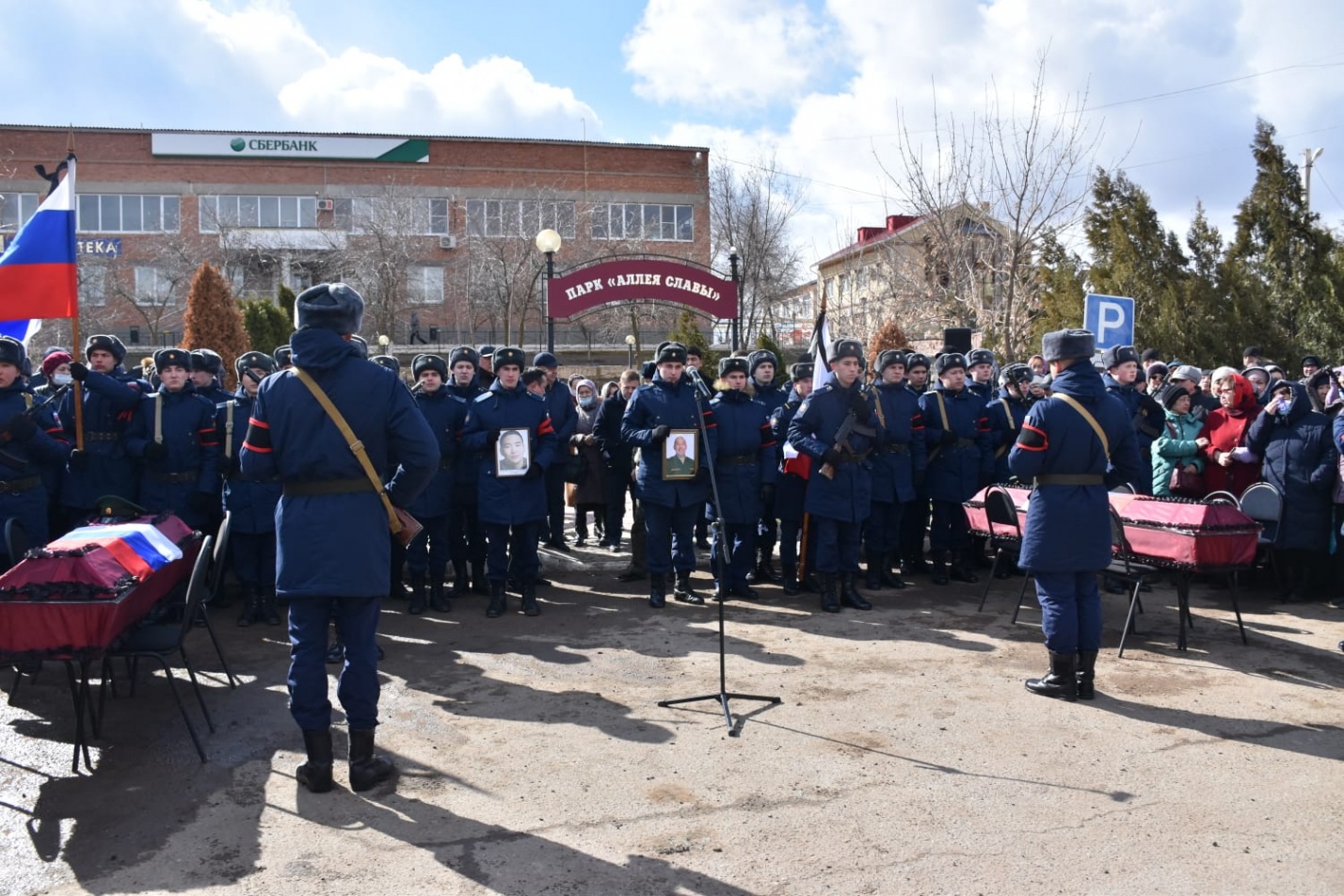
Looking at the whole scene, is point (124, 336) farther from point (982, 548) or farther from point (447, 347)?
point (982, 548)

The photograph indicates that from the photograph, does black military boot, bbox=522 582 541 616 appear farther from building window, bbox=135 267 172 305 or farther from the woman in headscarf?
building window, bbox=135 267 172 305

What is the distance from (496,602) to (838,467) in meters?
2.85

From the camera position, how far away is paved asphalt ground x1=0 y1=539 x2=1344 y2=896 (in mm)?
3773

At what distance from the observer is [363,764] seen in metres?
4.54

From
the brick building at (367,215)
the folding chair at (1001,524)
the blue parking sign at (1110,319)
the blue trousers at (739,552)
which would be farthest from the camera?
the brick building at (367,215)

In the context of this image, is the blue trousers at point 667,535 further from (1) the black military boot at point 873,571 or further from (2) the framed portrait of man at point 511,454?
(1) the black military boot at point 873,571

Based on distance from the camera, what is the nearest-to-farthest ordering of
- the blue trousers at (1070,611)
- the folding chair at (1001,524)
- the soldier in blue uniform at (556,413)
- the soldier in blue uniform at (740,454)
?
1. the blue trousers at (1070,611)
2. the folding chair at (1001,524)
3. the soldier in blue uniform at (740,454)
4. the soldier in blue uniform at (556,413)

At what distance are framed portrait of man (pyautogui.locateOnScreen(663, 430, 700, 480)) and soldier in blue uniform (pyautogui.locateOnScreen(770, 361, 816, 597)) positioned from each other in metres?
0.84

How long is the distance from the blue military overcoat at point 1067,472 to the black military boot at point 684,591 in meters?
3.18

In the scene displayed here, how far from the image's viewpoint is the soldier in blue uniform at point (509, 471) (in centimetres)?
799

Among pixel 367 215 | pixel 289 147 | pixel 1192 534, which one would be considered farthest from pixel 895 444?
pixel 289 147

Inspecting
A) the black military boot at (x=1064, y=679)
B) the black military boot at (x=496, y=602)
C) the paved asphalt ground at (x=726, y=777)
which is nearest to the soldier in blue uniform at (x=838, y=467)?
the paved asphalt ground at (x=726, y=777)

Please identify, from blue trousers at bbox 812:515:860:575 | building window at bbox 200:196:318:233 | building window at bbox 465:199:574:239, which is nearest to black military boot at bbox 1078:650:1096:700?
blue trousers at bbox 812:515:860:575

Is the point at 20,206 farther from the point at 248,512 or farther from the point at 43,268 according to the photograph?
the point at 248,512
